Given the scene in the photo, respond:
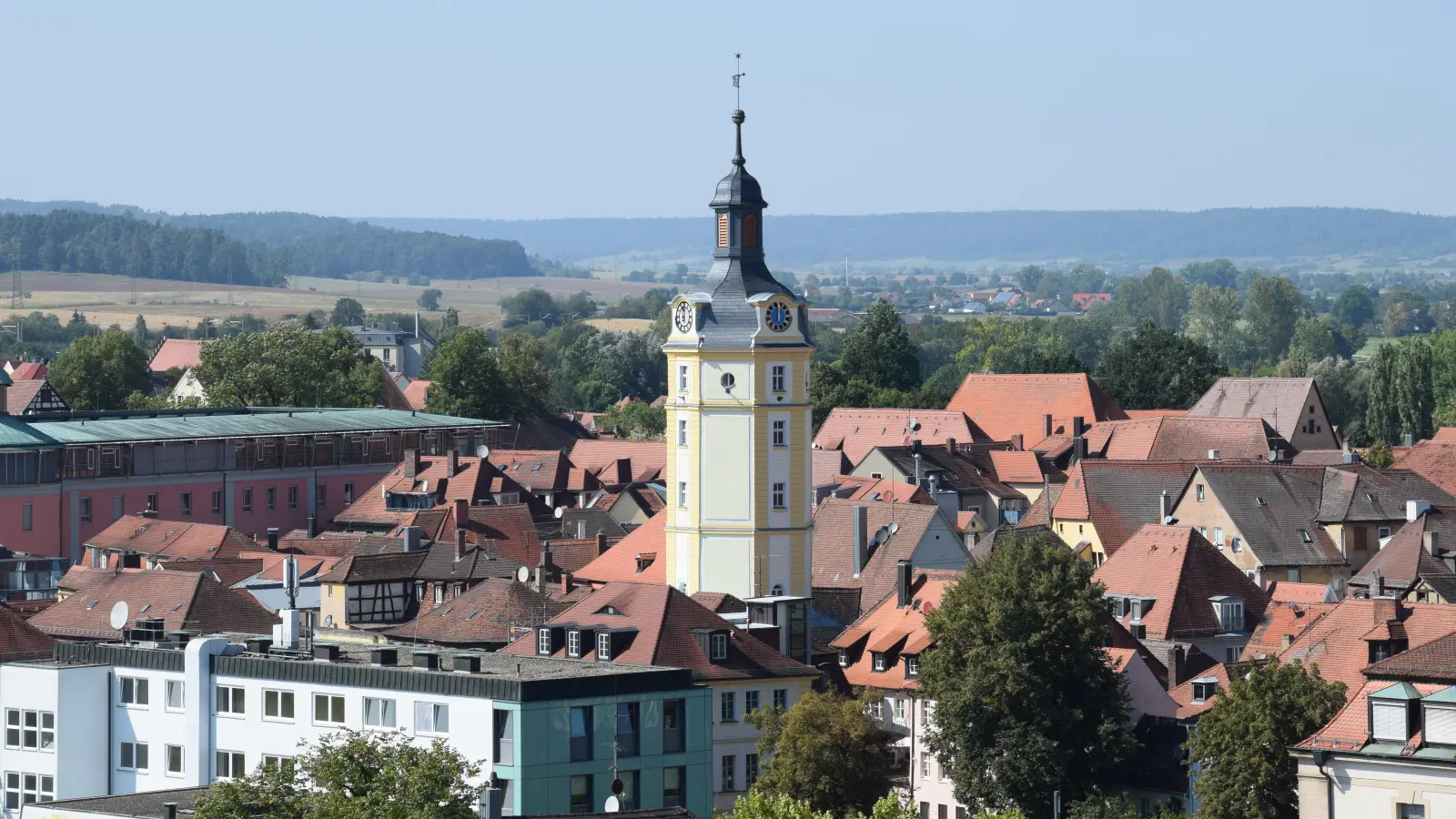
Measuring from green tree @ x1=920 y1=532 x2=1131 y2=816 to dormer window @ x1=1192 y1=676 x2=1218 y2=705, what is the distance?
3.09 metres

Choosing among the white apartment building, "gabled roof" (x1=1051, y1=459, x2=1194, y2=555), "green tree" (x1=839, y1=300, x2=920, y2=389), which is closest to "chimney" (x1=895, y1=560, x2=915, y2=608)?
the white apartment building

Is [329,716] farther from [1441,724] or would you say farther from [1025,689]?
[1441,724]

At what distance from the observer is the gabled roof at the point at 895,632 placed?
71.8 m

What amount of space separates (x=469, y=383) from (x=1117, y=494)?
61.6 meters

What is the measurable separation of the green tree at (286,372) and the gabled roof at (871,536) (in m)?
65.9

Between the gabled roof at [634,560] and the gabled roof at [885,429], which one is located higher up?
the gabled roof at [885,429]

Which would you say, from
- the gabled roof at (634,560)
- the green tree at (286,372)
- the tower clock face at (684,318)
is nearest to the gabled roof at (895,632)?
the gabled roof at (634,560)

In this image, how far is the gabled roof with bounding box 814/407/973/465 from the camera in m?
132

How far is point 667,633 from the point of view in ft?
208

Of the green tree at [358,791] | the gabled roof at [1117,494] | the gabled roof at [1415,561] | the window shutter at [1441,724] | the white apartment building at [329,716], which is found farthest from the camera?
the gabled roof at [1117,494]

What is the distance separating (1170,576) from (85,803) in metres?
38.7

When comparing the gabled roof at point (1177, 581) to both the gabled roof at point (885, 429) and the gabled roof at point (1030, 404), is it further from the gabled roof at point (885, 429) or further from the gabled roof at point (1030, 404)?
the gabled roof at point (1030, 404)

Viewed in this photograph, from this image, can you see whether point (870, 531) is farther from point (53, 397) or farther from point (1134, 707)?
point (53, 397)

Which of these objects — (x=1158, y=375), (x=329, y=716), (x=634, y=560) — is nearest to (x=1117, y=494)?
(x=634, y=560)
